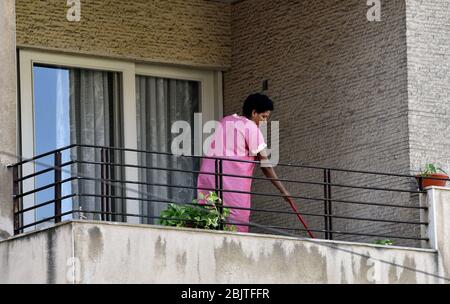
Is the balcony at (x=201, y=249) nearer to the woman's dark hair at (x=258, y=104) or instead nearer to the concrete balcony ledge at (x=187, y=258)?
the concrete balcony ledge at (x=187, y=258)

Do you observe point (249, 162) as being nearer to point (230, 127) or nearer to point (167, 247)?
point (230, 127)

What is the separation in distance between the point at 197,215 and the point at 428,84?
12.2 ft

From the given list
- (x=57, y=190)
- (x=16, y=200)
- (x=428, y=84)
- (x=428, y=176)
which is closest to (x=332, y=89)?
(x=428, y=84)

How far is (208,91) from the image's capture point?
24438 millimetres

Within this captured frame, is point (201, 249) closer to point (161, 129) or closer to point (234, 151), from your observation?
point (234, 151)

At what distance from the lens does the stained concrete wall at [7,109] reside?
1962 cm

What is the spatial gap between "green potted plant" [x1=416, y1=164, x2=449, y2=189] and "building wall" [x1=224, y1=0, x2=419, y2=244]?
0.61ft

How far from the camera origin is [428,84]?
71.9 feet

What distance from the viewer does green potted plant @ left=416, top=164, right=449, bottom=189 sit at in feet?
69.8

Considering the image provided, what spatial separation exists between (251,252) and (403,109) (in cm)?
320

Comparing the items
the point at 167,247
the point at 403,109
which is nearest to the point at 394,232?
the point at 403,109

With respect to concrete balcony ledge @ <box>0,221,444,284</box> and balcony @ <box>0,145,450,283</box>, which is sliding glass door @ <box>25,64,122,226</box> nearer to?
balcony @ <box>0,145,450,283</box>

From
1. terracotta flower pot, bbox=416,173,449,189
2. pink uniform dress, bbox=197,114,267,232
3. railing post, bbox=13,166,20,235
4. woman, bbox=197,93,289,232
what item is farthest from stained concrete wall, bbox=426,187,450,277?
railing post, bbox=13,166,20,235
